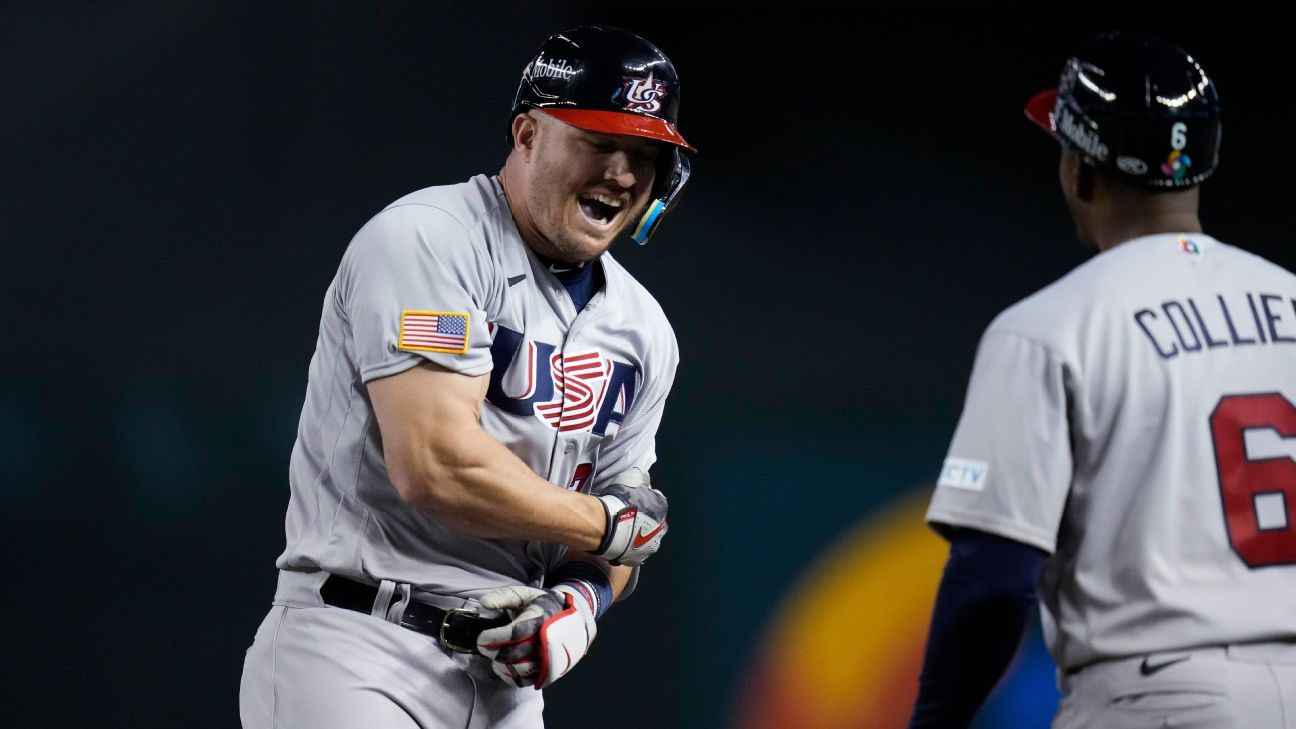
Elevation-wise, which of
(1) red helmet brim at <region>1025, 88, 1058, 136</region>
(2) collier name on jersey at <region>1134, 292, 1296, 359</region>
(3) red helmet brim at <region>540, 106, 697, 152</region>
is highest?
(1) red helmet brim at <region>1025, 88, 1058, 136</region>

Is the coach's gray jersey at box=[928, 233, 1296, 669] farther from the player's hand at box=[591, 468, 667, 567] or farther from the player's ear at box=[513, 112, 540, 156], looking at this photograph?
the player's ear at box=[513, 112, 540, 156]

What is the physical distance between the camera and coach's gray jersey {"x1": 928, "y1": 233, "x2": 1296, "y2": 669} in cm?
142

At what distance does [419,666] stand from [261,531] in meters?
1.88

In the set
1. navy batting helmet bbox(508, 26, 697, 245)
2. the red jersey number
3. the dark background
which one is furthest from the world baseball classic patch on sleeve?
the dark background

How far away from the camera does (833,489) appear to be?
156 inches

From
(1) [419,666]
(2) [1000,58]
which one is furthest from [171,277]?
(2) [1000,58]

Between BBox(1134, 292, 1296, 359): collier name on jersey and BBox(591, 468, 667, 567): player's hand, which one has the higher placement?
BBox(1134, 292, 1296, 359): collier name on jersey

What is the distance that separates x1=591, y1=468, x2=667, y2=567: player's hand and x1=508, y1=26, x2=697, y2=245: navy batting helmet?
56 cm

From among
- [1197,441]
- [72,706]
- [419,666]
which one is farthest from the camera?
[72,706]

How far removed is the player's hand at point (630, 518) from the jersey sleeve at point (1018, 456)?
0.77m

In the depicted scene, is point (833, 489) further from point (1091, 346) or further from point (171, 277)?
point (1091, 346)

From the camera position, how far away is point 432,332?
1.93 metres

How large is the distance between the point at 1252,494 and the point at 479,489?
3.37 feet

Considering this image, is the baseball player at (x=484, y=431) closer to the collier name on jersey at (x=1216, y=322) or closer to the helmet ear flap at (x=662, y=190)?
the helmet ear flap at (x=662, y=190)
